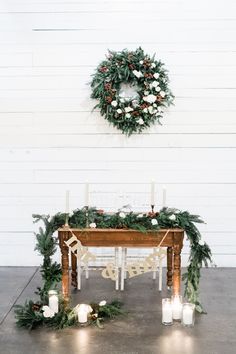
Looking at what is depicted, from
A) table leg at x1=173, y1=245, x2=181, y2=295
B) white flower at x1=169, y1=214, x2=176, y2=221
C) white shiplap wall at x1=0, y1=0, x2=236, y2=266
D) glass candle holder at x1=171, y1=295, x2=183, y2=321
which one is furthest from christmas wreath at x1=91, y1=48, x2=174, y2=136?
glass candle holder at x1=171, y1=295, x2=183, y2=321

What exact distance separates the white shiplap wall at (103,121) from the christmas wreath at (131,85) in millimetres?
181

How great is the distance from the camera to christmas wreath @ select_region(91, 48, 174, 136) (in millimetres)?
5238

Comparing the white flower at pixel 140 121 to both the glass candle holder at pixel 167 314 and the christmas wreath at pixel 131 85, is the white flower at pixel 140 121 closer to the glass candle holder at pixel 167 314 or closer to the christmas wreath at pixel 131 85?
the christmas wreath at pixel 131 85

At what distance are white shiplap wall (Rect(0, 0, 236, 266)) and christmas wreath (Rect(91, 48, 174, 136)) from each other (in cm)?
18

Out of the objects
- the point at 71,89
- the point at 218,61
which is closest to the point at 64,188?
the point at 71,89

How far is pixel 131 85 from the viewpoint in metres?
5.38

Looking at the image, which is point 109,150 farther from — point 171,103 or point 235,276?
point 235,276

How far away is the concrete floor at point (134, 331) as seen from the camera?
3.34 meters

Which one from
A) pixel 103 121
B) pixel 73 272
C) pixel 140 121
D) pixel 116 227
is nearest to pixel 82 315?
pixel 116 227

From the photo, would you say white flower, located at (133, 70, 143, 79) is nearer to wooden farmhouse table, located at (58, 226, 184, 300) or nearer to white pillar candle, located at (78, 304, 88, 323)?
wooden farmhouse table, located at (58, 226, 184, 300)

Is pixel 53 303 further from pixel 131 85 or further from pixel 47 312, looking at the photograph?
pixel 131 85

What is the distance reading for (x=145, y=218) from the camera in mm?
4094

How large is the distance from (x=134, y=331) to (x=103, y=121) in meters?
2.62

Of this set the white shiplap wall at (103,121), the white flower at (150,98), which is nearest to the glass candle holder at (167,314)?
the white shiplap wall at (103,121)
